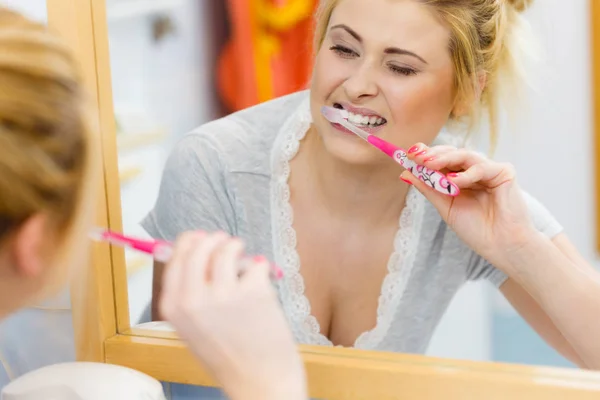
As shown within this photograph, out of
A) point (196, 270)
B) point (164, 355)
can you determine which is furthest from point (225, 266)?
point (164, 355)

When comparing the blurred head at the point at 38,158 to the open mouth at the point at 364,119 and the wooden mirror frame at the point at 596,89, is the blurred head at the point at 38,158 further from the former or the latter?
the wooden mirror frame at the point at 596,89

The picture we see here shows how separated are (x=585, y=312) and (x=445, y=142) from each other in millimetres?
217

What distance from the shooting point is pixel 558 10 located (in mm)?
772

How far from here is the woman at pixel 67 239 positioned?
394mm

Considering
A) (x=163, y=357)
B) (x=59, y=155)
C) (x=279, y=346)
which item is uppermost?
(x=59, y=155)

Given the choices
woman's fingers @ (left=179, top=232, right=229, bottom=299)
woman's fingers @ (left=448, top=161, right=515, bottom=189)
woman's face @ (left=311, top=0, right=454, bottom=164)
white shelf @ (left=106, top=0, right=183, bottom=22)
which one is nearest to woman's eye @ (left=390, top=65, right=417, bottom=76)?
woman's face @ (left=311, top=0, right=454, bottom=164)

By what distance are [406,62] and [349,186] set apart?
16 centimetres

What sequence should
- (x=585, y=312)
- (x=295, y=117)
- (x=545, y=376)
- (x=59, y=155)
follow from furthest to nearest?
(x=295, y=117)
(x=585, y=312)
(x=545, y=376)
(x=59, y=155)

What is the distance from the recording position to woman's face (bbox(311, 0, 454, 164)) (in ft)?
2.30

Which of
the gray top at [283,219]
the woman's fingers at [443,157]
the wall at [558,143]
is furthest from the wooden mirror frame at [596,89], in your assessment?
the woman's fingers at [443,157]

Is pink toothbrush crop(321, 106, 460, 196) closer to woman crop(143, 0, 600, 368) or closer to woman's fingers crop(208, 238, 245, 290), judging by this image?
woman crop(143, 0, 600, 368)

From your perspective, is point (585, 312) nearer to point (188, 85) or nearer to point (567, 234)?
point (567, 234)

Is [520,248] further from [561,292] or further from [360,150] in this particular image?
[360,150]

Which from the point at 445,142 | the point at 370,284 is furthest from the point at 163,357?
the point at 445,142
